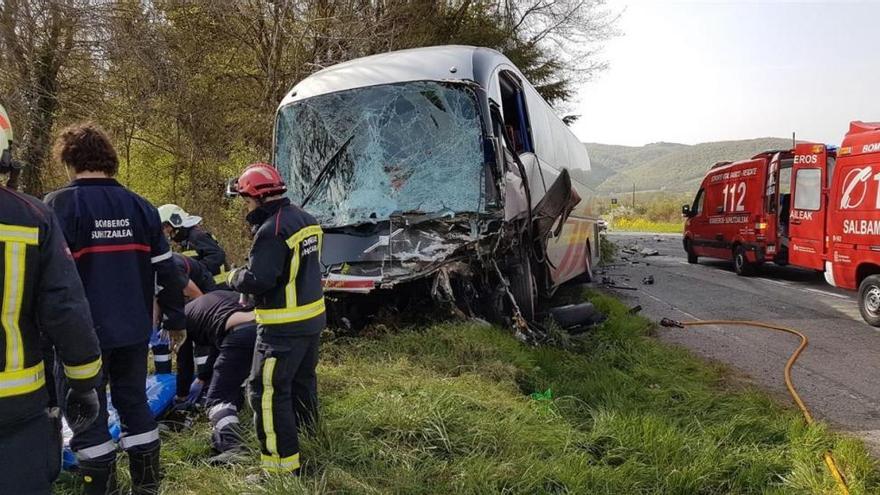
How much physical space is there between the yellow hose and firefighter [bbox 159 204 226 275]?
4702mm

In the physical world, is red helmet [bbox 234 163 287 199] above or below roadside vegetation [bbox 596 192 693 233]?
above

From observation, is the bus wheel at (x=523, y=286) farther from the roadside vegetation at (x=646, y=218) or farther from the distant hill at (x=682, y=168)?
the distant hill at (x=682, y=168)

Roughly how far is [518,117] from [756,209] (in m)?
6.64

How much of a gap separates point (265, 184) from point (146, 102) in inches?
299

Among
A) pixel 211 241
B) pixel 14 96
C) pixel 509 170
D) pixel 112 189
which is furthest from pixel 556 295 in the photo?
pixel 14 96

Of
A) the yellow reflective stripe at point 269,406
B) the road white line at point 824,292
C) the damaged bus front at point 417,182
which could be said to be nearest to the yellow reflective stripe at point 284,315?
the yellow reflective stripe at point 269,406

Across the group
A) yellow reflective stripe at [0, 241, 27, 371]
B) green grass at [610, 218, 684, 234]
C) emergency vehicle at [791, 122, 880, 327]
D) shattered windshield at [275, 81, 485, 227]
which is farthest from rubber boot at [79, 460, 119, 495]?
green grass at [610, 218, 684, 234]

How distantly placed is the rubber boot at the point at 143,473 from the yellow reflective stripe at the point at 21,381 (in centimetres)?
110

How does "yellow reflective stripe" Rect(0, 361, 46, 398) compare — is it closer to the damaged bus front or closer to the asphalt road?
the damaged bus front

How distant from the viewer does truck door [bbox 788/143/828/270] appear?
830 cm

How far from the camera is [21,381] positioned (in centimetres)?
182

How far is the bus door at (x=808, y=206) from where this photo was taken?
830cm

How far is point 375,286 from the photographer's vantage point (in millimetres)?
5020

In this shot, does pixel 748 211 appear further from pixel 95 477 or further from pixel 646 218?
pixel 646 218
